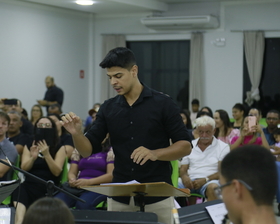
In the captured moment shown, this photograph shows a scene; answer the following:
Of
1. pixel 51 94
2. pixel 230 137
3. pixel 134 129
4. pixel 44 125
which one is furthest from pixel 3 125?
pixel 51 94

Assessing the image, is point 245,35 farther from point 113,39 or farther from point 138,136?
point 138,136

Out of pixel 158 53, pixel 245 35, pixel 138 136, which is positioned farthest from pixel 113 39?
pixel 138 136

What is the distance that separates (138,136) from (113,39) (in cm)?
952

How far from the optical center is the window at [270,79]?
10.7 m

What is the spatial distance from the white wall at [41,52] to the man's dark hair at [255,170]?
865 cm

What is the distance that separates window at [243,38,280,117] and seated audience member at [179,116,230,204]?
637cm

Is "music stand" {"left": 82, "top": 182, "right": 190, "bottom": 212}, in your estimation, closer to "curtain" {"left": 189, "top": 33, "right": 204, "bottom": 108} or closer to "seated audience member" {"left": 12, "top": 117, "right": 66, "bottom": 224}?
"seated audience member" {"left": 12, "top": 117, "right": 66, "bottom": 224}

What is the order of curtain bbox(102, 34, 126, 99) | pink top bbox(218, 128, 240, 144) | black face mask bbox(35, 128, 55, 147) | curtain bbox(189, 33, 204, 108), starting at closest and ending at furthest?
black face mask bbox(35, 128, 55, 147)
pink top bbox(218, 128, 240, 144)
curtain bbox(189, 33, 204, 108)
curtain bbox(102, 34, 126, 99)

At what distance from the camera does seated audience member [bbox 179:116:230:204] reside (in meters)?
4.64

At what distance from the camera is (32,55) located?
33.3ft

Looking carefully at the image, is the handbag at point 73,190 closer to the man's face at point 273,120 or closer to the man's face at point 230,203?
A: the man's face at point 230,203

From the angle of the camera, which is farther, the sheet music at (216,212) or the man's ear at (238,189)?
the sheet music at (216,212)

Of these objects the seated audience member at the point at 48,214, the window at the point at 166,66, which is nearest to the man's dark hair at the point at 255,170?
the seated audience member at the point at 48,214

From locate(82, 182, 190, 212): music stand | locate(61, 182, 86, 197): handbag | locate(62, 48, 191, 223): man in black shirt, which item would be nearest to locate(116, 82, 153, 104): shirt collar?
locate(62, 48, 191, 223): man in black shirt
